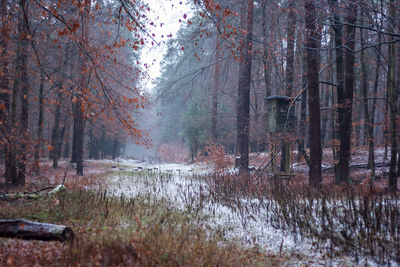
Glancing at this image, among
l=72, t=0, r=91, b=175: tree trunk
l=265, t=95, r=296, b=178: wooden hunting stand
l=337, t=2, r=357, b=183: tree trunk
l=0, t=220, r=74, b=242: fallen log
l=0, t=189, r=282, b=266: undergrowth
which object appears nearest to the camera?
l=0, t=189, r=282, b=266: undergrowth

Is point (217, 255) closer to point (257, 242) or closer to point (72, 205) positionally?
point (257, 242)

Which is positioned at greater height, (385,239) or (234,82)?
(234,82)

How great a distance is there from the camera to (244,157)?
1291 cm

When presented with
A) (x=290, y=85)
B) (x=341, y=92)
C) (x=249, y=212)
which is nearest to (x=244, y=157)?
(x=290, y=85)

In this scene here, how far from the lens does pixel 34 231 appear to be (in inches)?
148

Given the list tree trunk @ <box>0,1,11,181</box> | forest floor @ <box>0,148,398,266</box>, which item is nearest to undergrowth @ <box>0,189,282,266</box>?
forest floor @ <box>0,148,398,266</box>

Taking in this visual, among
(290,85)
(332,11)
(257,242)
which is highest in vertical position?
(332,11)

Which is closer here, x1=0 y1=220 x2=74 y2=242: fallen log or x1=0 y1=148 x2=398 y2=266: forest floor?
x1=0 y1=148 x2=398 y2=266: forest floor

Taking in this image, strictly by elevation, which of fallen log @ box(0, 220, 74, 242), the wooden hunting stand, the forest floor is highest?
the wooden hunting stand

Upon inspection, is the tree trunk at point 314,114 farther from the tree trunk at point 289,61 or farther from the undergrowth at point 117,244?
the undergrowth at point 117,244

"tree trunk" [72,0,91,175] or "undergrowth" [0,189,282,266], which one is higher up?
"tree trunk" [72,0,91,175]

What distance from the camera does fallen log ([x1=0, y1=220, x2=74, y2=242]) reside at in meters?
3.72

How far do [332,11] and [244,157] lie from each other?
6.83 m

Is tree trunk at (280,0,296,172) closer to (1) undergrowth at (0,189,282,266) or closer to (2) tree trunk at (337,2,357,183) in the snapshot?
(2) tree trunk at (337,2,357,183)
